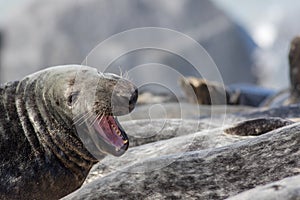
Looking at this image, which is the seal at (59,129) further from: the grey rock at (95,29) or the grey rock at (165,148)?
the grey rock at (95,29)

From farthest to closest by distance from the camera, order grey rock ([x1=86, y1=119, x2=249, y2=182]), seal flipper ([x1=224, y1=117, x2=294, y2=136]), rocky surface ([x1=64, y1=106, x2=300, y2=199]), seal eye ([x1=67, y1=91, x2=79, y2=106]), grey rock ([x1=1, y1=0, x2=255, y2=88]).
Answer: grey rock ([x1=1, y1=0, x2=255, y2=88]) → seal flipper ([x1=224, y1=117, x2=294, y2=136]) → grey rock ([x1=86, y1=119, x2=249, y2=182]) → seal eye ([x1=67, y1=91, x2=79, y2=106]) → rocky surface ([x1=64, y1=106, x2=300, y2=199])

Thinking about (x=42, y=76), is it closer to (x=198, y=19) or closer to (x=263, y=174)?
(x=263, y=174)

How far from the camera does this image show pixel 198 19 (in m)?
24.9

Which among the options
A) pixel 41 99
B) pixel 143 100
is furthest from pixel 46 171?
pixel 143 100

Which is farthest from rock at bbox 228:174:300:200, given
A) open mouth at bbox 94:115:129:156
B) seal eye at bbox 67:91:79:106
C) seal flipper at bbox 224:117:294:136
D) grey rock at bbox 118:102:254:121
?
grey rock at bbox 118:102:254:121

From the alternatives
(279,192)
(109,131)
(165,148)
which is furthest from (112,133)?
(279,192)

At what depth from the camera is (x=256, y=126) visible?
200 inches

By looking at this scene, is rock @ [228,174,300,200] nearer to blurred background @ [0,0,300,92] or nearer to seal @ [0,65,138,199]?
seal @ [0,65,138,199]

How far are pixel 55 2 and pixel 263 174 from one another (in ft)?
72.0

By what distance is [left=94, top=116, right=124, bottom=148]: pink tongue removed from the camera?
4074mm

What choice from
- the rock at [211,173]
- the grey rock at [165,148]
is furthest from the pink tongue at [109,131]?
the grey rock at [165,148]

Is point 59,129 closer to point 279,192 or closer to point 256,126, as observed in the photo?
point 256,126

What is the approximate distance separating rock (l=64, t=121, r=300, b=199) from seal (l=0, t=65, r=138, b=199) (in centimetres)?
22

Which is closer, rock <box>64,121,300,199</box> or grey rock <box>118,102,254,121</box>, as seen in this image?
rock <box>64,121,300,199</box>
